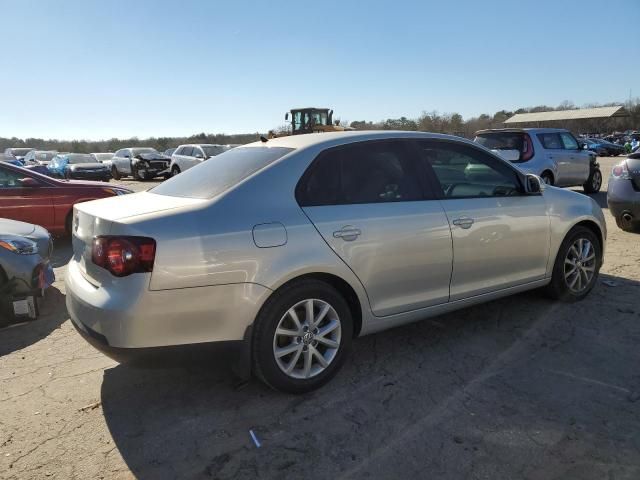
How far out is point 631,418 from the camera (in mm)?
2846

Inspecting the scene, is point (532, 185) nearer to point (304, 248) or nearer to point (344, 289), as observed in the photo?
point (344, 289)

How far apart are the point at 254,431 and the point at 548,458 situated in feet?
5.06

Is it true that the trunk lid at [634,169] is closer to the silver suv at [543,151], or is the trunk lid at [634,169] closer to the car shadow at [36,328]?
the silver suv at [543,151]

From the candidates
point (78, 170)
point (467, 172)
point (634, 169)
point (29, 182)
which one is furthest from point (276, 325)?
point (78, 170)

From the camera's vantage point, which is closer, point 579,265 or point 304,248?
point 304,248

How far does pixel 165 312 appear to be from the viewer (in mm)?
2719

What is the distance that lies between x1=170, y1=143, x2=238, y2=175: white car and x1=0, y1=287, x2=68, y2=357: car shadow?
57.7 ft

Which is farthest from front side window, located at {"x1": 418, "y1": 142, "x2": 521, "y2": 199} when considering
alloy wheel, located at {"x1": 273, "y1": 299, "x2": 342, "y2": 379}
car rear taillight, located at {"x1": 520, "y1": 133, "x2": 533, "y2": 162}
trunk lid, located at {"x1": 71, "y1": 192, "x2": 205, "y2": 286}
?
car rear taillight, located at {"x1": 520, "y1": 133, "x2": 533, "y2": 162}

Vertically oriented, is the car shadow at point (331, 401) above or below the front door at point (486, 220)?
below

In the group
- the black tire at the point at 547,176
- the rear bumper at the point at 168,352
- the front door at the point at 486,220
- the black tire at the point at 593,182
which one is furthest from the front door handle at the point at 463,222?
the black tire at the point at 593,182

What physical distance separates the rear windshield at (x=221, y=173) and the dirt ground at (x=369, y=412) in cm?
110

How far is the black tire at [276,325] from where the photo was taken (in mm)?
2967

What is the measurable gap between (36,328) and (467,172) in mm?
4048

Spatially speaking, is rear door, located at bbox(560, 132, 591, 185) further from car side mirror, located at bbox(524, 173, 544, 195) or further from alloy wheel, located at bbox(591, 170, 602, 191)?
car side mirror, located at bbox(524, 173, 544, 195)
